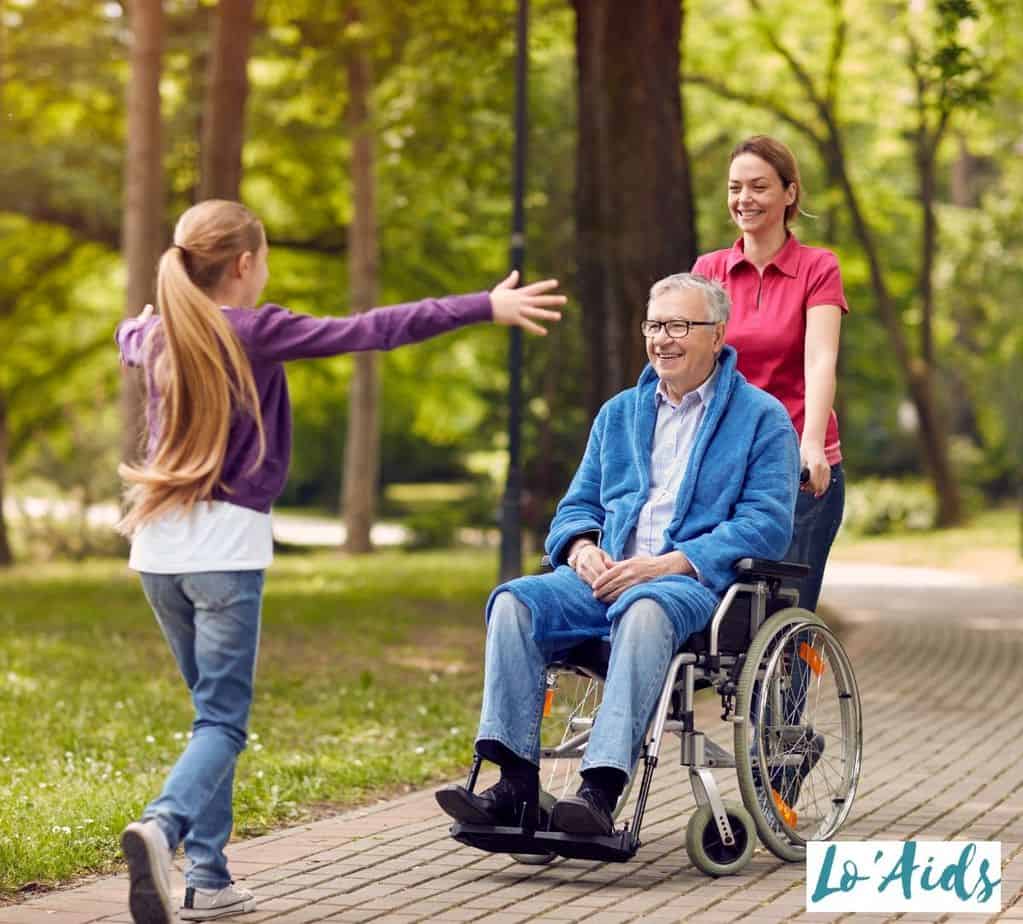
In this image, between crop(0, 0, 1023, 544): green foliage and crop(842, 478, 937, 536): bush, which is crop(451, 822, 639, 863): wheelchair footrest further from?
crop(842, 478, 937, 536): bush

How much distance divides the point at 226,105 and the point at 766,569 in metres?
11.1

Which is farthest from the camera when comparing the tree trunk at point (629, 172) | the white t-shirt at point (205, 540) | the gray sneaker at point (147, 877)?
the tree trunk at point (629, 172)

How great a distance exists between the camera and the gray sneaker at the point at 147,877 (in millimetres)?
4488

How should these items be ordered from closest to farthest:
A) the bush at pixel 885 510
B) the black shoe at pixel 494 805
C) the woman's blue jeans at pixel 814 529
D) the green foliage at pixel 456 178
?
the black shoe at pixel 494 805 < the woman's blue jeans at pixel 814 529 < the green foliage at pixel 456 178 < the bush at pixel 885 510

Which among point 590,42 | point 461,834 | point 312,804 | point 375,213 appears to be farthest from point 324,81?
point 461,834

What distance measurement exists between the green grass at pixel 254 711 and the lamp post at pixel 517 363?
1.95ft

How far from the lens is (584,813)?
5312mm

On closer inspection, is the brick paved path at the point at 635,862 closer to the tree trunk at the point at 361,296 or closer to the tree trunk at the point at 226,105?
the tree trunk at the point at 226,105

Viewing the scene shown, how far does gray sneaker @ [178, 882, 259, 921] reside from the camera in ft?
16.4

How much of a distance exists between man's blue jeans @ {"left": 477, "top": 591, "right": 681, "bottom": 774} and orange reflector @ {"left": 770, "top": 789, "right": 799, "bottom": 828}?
0.55 m

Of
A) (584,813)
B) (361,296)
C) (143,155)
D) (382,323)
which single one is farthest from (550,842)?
(361,296)

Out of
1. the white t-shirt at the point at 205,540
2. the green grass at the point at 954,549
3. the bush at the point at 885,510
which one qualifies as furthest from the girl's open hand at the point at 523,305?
the bush at the point at 885,510

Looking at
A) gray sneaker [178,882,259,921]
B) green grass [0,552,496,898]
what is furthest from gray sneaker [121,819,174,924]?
green grass [0,552,496,898]

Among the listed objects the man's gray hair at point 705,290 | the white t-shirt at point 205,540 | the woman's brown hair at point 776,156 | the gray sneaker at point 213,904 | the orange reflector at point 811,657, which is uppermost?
the woman's brown hair at point 776,156
